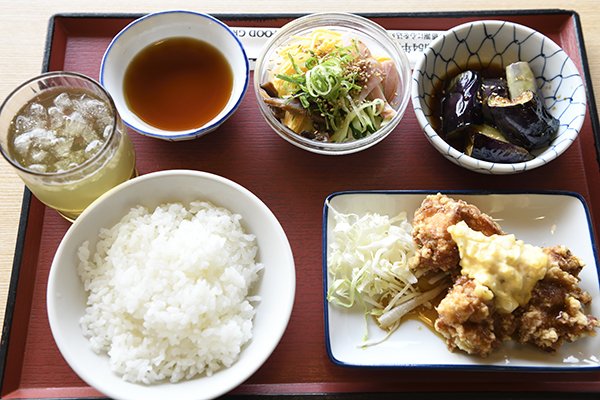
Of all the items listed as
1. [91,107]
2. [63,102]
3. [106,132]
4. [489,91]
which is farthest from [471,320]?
[63,102]

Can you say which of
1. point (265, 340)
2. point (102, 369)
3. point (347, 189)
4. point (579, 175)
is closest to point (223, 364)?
point (265, 340)

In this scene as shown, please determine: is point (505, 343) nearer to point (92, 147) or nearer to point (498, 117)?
point (498, 117)

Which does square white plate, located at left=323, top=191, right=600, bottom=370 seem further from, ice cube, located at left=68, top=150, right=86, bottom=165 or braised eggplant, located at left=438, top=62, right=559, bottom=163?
ice cube, located at left=68, top=150, right=86, bottom=165

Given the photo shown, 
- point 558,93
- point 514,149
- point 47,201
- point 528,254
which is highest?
point 558,93

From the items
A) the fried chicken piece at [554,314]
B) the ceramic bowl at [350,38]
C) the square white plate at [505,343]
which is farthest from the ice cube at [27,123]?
the fried chicken piece at [554,314]

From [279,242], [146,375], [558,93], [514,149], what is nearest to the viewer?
[146,375]

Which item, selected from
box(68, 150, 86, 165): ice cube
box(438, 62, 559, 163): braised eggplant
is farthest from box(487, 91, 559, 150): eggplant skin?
box(68, 150, 86, 165): ice cube

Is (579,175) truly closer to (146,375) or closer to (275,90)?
(275,90)

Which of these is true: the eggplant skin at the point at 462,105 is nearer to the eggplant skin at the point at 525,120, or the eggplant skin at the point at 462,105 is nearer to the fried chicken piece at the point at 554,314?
the eggplant skin at the point at 525,120
